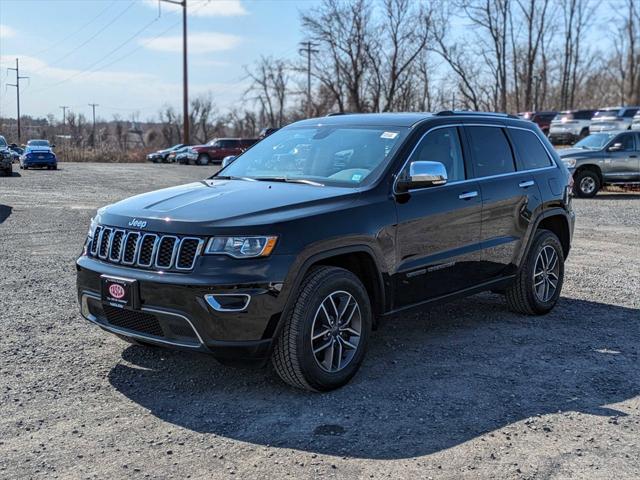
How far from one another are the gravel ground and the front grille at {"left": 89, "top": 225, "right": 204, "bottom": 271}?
877 mm

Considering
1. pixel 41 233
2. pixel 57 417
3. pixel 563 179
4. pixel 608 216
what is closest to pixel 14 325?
pixel 57 417

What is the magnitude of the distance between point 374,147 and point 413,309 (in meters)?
1.24

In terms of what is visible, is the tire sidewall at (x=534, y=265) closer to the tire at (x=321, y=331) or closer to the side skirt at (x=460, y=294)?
the side skirt at (x=460, y=294)

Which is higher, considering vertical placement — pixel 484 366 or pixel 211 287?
pixel 211 287

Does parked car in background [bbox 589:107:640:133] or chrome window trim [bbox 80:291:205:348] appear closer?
chrome window trim [bbox 80:291:205:348]

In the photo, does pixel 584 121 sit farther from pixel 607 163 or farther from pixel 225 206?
pixel 225 206

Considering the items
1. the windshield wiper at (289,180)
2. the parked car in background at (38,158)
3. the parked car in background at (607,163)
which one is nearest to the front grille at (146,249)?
the windshield wiper at (289,180)

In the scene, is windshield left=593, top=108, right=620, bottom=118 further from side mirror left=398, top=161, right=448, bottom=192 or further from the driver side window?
side mirror left=398, top=161, right=448, bottom=192

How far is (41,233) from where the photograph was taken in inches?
463

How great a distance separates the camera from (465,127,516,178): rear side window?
5918 millimetres

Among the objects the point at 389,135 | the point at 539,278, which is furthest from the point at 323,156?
the point at 539,278

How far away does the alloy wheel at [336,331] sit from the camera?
4.45 m

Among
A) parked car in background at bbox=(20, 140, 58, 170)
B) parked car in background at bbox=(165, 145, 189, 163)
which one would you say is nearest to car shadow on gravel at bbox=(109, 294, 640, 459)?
parked car in background at bbox=(20, 140, 58, 170)

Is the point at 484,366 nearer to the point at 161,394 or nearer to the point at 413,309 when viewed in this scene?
the point at 413,309
